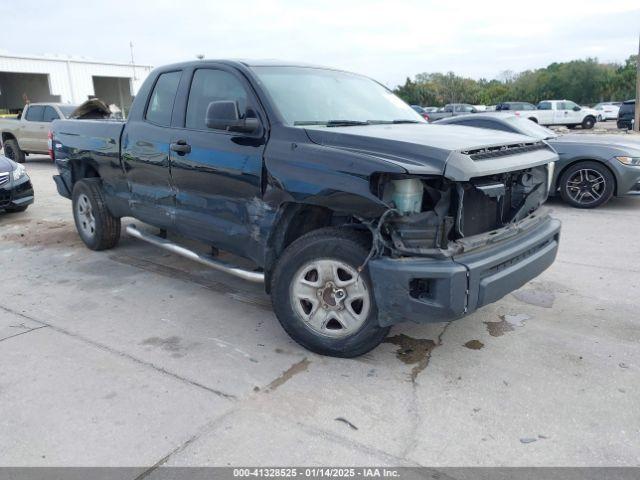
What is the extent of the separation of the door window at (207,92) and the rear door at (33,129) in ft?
38.6

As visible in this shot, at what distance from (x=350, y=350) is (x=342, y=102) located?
6.65ft

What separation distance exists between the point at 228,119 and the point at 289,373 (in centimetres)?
175

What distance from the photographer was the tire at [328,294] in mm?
3248

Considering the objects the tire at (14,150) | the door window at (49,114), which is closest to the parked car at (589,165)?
the door window at (49,114)

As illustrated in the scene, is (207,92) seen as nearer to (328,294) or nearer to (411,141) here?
(411,141)

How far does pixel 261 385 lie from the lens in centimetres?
321

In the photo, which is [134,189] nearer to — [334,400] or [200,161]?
[200,161]

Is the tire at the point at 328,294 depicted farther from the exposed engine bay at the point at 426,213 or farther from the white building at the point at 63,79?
the white building at the point at 63,79

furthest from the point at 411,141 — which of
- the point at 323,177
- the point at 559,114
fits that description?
the point at 559,114

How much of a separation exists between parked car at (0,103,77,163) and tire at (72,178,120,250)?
8977mm

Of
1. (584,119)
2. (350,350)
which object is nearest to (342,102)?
(350,350)

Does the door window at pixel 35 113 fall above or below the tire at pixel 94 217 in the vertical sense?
above

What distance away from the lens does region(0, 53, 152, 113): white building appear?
114 feet

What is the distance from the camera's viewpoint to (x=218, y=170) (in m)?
4.06
